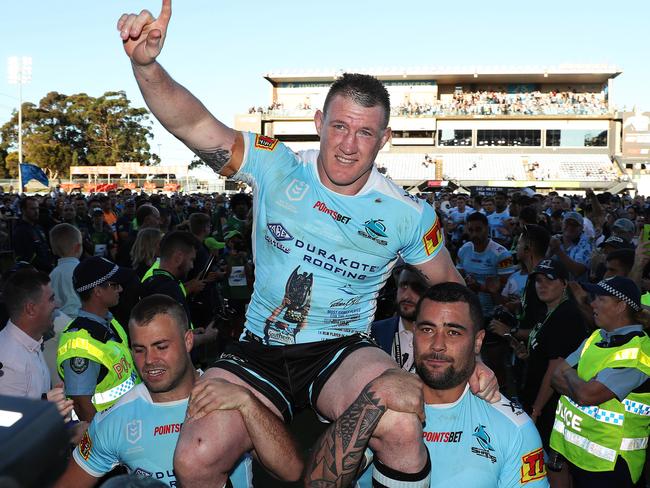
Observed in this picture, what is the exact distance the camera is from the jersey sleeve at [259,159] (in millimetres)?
3250

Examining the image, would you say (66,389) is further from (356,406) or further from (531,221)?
(531,221)

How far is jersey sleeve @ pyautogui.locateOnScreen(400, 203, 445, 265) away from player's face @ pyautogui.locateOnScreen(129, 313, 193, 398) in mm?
1304

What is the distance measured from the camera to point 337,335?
10.8ft

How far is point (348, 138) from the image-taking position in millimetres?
3199

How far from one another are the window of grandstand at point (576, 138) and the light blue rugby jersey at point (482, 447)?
6379cm

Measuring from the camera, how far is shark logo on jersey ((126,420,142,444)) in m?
3.43

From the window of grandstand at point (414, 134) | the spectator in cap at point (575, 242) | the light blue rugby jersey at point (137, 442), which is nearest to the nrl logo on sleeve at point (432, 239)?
the light blue rugby jersey at point (137, 442)

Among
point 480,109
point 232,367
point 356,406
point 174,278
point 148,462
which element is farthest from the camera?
point 480,109

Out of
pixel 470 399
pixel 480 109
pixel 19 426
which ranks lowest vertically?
pixel 470 399

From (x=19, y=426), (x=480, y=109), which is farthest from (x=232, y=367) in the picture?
(x=480, y=109)

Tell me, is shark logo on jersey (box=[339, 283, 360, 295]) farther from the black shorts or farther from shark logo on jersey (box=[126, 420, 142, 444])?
shark logo on jersey (box=[126, 420, 142, 444])

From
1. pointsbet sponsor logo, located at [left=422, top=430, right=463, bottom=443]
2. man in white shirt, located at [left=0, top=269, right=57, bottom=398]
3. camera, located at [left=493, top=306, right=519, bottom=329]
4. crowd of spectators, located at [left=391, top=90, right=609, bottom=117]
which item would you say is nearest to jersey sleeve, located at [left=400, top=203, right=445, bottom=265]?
pointsbet sponsor logo, located at [left=422, top=430, right=463, bottom=443]

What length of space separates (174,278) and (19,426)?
5501 millimetres

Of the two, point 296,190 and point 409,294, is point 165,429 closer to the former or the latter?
point 296,190
